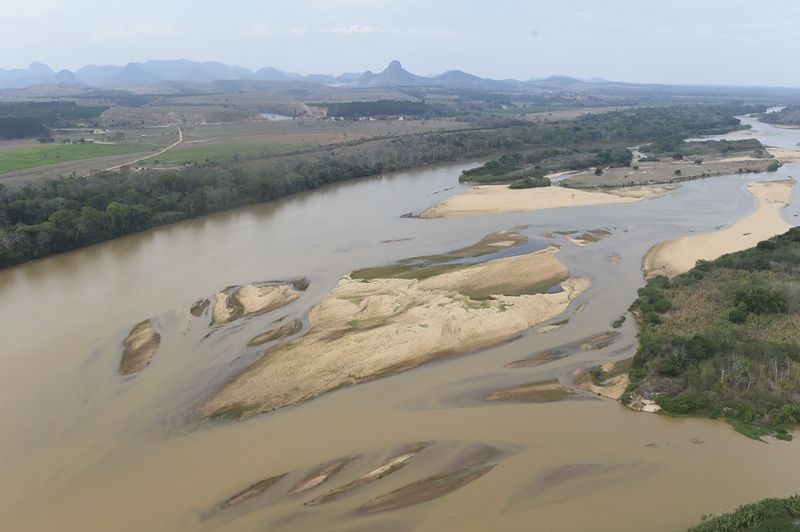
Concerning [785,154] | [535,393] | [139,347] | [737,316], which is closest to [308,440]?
[535,393]

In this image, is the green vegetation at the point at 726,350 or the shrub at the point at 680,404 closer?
the green vegetation at the point at 726,350

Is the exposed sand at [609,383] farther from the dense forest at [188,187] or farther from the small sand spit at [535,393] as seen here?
the dense forest at [188,187]

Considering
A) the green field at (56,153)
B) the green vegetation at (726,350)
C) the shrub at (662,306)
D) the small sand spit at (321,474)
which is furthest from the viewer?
the green field at (56,153)

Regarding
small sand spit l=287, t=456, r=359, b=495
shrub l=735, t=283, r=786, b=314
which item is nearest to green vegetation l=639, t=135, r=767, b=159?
shrub l=735, t=283, r=786, b=314

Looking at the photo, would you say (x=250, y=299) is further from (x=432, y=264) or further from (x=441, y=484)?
(x=441, y=484)

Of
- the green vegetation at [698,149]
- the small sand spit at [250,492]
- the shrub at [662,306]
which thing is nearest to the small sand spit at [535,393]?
the shrub at [662,306]
